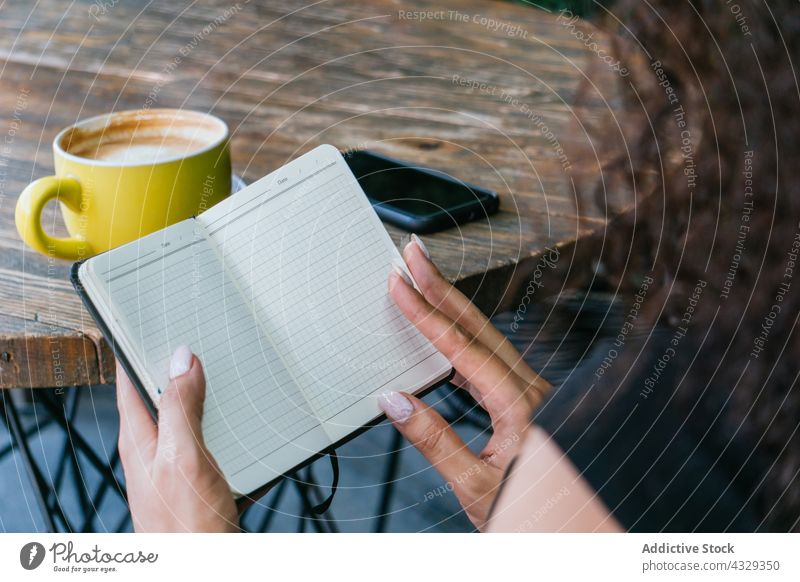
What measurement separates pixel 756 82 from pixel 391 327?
0.93 feet

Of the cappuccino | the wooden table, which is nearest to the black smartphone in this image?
the wooden table

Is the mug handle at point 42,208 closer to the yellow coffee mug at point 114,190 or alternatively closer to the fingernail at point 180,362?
the yellow coffee mug at point 114,190

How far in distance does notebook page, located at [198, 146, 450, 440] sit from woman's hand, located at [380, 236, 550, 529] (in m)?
0.01

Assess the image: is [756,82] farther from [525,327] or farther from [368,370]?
[525,327]

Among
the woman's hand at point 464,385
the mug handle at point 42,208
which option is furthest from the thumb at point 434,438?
the mug handle at point 42,208

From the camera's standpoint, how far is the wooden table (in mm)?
526

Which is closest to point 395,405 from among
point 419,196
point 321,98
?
point 419,196

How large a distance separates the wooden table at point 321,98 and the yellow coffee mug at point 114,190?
0.10ft

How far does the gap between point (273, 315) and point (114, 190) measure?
0.39ft

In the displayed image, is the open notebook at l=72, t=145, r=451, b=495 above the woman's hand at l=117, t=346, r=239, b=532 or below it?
above

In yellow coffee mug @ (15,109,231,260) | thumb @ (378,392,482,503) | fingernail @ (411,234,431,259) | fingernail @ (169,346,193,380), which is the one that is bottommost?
thumb @ (378,392,482,503)

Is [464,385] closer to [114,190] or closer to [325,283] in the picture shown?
[325,283]

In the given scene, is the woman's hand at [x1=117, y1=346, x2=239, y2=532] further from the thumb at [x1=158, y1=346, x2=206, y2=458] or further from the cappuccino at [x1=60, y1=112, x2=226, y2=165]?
the cappuccino at [x1=60, y1=112, x2=226, y2=165]

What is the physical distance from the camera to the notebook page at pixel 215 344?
441 millimetres
